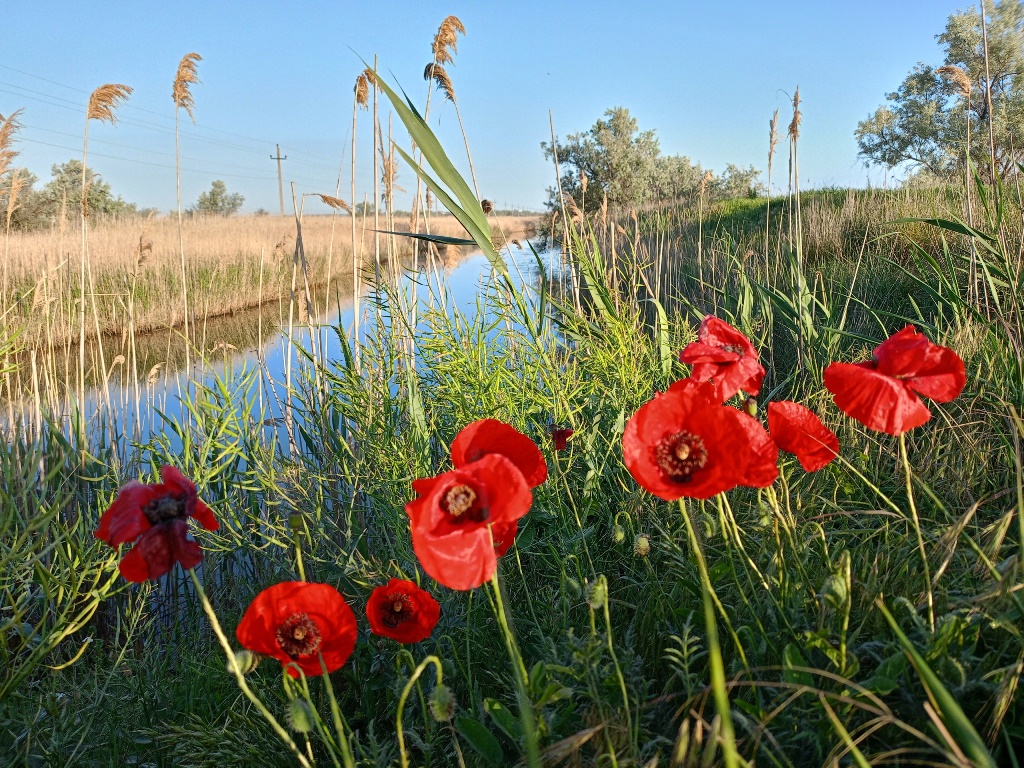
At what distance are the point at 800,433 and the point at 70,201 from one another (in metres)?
11.9

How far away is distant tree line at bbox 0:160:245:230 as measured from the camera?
760 centimetres

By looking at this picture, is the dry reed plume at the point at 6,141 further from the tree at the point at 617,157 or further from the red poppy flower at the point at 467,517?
the tree at the point at 617,157

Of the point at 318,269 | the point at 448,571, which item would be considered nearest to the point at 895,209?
the point at 448,571

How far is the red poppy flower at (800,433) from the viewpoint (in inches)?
40.2

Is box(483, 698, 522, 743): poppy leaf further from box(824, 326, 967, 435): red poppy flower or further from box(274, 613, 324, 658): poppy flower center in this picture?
box(824, 326, 967, 435): red poppy flower

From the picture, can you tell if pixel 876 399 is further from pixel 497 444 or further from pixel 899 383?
pixel 497 444

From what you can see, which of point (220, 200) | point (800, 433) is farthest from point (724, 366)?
point (220, 200)

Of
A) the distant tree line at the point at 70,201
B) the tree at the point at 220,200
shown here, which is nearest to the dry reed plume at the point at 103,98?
the distant tree line at the point at 70,201

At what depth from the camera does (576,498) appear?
6.23ft

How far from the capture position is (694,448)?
2.95 feet

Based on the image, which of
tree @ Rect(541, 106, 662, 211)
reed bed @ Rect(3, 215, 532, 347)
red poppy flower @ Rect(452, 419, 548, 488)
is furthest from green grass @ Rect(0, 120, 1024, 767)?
tree @ Rect(541, 106, 662, 211)

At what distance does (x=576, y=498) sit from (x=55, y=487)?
2453mm

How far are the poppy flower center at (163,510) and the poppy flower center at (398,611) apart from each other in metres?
0.36

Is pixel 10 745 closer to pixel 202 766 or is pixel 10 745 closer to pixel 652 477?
pixel 202 766
